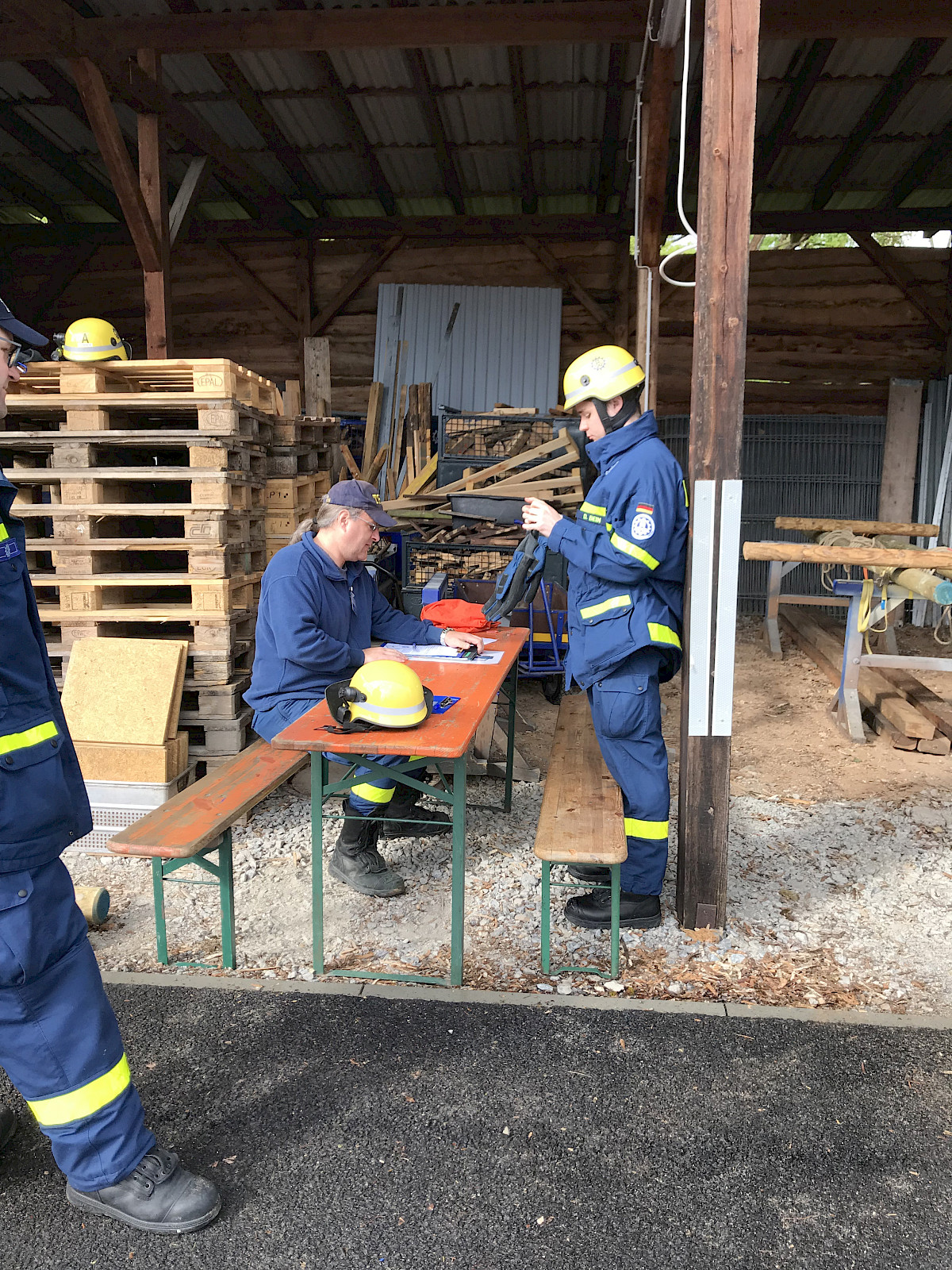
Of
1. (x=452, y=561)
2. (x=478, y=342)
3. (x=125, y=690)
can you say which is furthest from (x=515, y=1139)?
(x=478, y=342)

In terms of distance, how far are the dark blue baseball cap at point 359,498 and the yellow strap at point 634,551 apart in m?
1.09

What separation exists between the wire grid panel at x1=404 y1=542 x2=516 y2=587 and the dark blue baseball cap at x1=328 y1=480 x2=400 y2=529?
10.4ft

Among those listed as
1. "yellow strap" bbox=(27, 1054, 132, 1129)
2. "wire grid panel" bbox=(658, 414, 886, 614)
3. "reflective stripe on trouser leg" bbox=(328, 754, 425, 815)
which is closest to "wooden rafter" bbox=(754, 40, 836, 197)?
"wire grid panel" bbox=(658, 414, 886, 614)

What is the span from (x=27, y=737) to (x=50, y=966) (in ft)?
1.76

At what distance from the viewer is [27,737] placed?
207 centimetres

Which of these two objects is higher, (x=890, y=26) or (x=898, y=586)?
(x=890, y=26)

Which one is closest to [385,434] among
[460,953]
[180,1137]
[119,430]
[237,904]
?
[119,430]

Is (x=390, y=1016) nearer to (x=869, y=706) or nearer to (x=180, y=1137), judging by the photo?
(x=180, y=1137)

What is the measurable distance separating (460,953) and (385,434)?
8404 mm

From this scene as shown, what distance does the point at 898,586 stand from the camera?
6805mm

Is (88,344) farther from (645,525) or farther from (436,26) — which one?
(436,26)

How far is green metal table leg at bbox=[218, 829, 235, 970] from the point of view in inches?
135

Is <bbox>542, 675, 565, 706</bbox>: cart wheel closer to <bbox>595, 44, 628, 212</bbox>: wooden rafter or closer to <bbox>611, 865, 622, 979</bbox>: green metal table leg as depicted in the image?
<bbox>611, 865, 622, 979</bbox>: green metal table leg

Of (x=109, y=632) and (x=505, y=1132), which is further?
(x=109, y=632)
